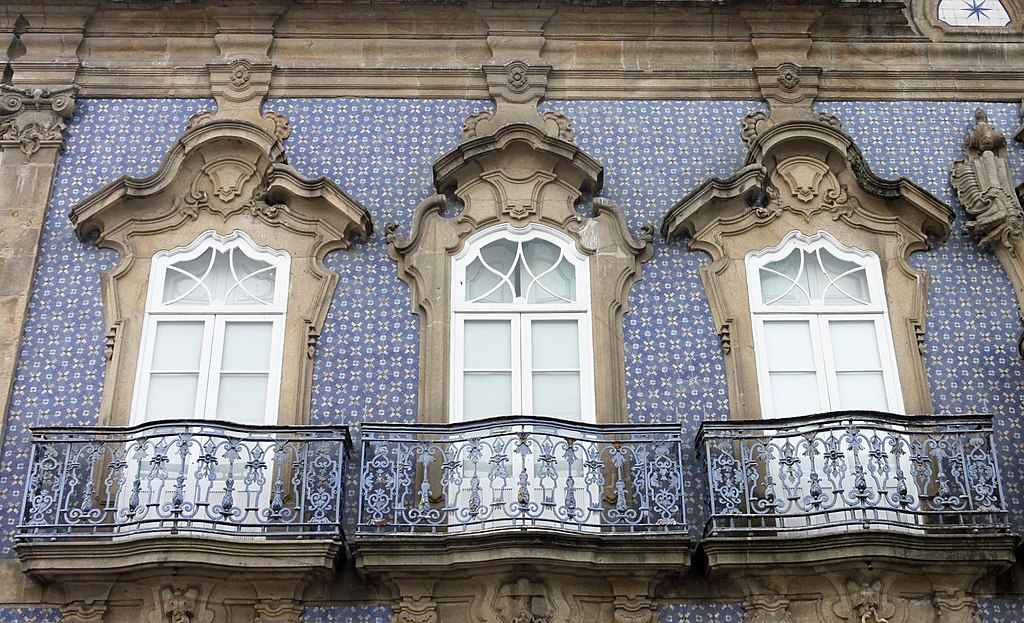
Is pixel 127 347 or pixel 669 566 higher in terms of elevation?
pixel 127 347

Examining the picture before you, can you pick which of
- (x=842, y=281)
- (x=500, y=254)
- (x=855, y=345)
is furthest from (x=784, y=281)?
(x=500, y=254)

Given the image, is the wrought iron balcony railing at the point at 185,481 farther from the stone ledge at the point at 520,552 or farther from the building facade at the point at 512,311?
the stone ledge at the point at 520,552

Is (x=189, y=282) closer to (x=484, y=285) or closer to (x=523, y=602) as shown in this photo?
(x=484, y=285)

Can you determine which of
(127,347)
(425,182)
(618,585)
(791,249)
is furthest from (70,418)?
(791,249)

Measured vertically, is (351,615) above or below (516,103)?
below

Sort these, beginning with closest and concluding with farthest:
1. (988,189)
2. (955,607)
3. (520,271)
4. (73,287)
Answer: (955,607) < (73,287) < (520,271) < (988,189)

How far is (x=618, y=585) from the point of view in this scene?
29.1 feet

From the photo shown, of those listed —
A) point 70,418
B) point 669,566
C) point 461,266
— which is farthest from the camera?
point 461,266

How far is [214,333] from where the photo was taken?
393 inches

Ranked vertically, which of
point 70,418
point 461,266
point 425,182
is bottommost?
point 70,418

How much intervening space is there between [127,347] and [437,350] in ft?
6.90

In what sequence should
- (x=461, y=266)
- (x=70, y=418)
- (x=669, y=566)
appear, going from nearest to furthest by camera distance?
(x=669, y=566) → (x=70, y=418) → (x=461, y=266)

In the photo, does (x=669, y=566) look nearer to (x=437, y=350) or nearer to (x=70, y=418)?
(x=437, y=350)

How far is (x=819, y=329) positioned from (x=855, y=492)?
4.90ft
